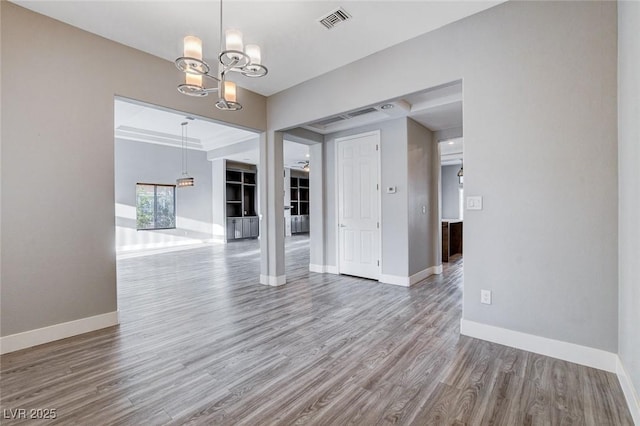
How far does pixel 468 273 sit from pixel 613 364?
1.11 metres

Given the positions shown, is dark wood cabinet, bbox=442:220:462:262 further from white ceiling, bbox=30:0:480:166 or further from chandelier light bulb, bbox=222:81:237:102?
chandelier light bulb, bbox=222:81:237:102

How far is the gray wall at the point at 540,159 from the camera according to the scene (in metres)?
2.16

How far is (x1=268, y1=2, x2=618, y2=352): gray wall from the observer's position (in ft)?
7.09

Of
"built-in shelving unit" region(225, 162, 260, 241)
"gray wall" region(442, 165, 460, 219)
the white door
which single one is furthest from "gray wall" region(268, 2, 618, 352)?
"built-in shelving unit" region(225, 162, 260, 241)

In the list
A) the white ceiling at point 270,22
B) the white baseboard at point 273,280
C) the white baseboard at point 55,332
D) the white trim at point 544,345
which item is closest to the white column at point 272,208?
the white baseboard at point 273,280

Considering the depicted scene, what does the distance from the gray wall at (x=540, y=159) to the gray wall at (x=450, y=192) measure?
8.36 meters

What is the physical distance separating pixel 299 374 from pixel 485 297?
1.81 m

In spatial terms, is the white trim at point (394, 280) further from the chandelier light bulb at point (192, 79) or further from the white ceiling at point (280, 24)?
the chandelier light bulb at point (192, 79)

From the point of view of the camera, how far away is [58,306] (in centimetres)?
276

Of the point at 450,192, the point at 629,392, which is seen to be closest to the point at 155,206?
the point at 450,192

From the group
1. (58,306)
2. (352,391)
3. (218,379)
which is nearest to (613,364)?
(352,391)

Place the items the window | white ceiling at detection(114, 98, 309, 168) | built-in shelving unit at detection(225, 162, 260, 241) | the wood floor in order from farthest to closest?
built-in shelving unit at detection(225, 162, 260, 241), the window, white ceiling at detection(114, 98, 309, 168), the wood floor

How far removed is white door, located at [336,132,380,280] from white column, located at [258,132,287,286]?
1.24 meters

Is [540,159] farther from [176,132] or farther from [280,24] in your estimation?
[176,132]
